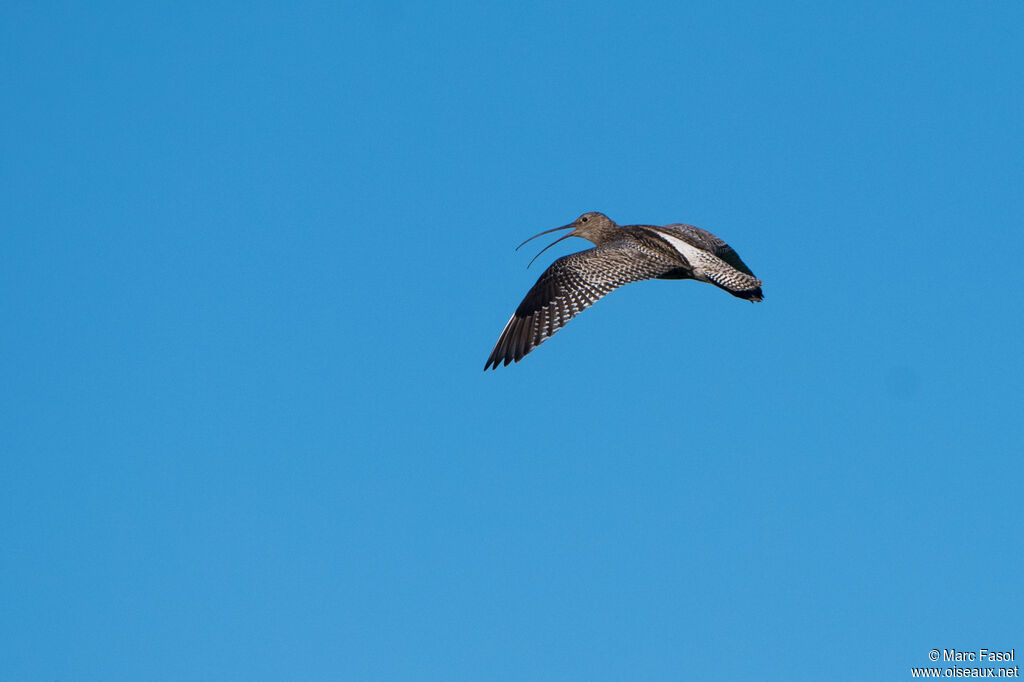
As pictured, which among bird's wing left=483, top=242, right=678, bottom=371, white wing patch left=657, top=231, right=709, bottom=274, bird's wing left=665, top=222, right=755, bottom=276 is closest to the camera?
bird's wing left=483, top=242, right=678, bottom=371

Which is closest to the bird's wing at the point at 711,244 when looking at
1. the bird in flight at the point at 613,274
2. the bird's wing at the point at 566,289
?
the bird in flight at the point at 613,274

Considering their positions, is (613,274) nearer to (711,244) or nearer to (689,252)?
(689,252)

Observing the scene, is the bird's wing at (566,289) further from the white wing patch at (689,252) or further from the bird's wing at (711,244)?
the bird's wing at (711,244)

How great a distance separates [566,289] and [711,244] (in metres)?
4.24

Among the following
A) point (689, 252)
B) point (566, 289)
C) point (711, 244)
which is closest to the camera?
point (566, 289)

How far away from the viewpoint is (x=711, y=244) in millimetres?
21938

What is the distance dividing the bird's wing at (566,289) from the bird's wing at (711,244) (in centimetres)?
183

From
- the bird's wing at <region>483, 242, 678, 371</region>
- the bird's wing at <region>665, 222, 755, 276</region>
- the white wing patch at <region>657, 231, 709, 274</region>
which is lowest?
the bird's wing at <region>483, 242, 678, 371</region>

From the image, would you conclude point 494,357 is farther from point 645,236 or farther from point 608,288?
point 645,236

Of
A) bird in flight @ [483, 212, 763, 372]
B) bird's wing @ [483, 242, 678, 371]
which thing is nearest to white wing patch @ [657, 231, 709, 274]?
bird in flight @ [483, 212, 763, 372]

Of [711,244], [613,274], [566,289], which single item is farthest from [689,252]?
[566,289]

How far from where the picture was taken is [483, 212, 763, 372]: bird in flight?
18469 mm

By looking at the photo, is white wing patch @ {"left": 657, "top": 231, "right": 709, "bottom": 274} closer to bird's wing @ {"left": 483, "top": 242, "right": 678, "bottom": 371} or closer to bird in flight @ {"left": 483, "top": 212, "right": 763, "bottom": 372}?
bird in flight @ {"left": 483, "top": 212, "right": 763, "bottom": 372}

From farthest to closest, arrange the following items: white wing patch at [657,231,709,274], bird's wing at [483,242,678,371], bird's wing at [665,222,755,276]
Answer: bird's wing at [665,222,755,276], white wing patch at [657,231,709,274], bird's wing at [483,242,678,371]
